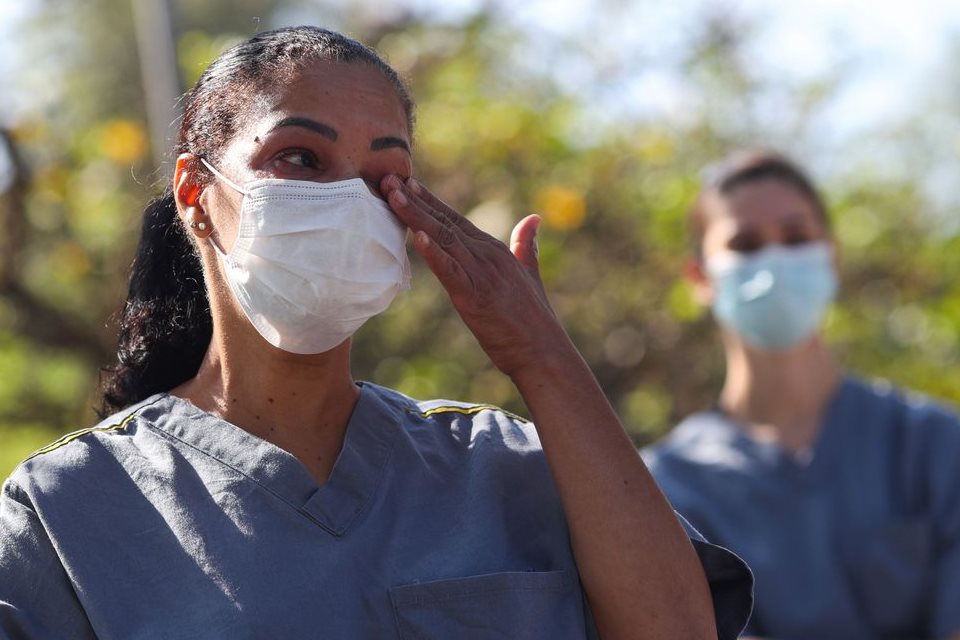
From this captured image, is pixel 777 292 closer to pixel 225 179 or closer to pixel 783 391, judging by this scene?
pixel 783 391

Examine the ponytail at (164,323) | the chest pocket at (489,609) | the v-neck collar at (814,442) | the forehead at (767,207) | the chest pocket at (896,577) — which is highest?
the ponytail at (164,323)

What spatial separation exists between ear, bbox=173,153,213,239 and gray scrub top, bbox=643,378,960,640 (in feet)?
5.85

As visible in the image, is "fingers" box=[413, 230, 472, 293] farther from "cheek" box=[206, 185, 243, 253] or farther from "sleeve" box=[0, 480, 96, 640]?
"sleeve" box=[0, 480, 96, 640]

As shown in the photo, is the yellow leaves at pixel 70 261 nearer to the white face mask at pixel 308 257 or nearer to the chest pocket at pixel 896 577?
the chest pocket at pixel 896 577

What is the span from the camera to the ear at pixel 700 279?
4.11 meters

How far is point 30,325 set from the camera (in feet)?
16.1

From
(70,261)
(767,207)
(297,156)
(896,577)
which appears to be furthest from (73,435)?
(70,261)

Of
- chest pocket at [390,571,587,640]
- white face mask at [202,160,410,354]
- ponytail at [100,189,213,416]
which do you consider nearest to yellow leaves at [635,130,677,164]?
ponytail at [100,189,213,416]

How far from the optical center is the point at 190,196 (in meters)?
2.19

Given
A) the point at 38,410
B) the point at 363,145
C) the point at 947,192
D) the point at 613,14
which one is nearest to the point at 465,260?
the point at 363,145

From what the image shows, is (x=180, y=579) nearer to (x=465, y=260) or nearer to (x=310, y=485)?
(x=310, y=485)

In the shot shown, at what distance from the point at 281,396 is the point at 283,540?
0.27 metres

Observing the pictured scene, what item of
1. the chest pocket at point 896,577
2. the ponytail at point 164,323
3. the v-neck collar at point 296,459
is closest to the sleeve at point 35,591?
the v-neck collar at point 296,459

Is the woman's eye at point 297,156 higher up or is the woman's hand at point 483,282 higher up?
the woman's eye at point 297,156
